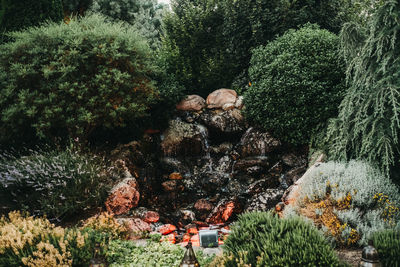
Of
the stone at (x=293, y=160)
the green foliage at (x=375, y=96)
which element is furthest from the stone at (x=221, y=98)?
the green foliage at (x=375, y=96)

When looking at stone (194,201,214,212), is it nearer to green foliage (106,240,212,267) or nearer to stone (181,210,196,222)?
stone (181,210,196,222)

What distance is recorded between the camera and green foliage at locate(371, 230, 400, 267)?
3.02 m

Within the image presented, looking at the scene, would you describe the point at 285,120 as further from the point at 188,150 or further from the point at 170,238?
the point at 170,238

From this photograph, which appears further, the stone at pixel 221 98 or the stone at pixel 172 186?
the stone at pixel 221 98

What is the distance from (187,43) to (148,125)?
3866mm

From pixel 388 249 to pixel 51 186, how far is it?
524cm

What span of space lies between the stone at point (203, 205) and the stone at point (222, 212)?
0.74ft

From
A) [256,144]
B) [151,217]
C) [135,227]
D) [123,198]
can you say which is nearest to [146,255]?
[135,227]

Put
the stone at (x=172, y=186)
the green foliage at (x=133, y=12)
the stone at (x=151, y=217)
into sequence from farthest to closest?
the green foliage at (x=133, y=12), the stone at (x=172, y=186), the stone at (x=151, y=217)

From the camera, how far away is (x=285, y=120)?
23.3 ft

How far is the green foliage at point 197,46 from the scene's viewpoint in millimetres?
9906

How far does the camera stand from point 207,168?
8148mm

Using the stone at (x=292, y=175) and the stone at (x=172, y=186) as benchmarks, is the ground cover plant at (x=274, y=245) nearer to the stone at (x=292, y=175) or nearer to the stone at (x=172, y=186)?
the stone at (x=292, y=175)

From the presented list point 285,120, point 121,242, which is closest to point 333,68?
point 285,120
